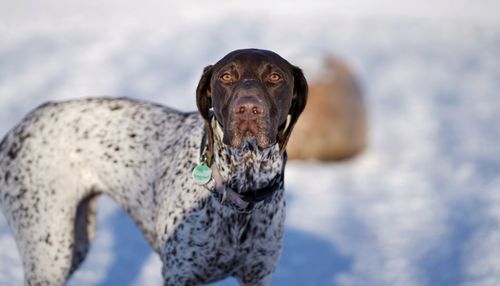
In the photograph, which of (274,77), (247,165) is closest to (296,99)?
(274,77)

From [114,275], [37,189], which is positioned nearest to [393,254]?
[114,275]

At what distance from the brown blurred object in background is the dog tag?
4662mm

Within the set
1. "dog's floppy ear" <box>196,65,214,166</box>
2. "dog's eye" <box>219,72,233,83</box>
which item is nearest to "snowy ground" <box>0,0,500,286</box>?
"dog's floppy ear" <box>196,65,214,166</box>

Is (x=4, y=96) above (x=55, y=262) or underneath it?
above

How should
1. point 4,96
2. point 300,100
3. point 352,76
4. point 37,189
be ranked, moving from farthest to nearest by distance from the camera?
point 4,96 → point 352,76 → point 37,189 → point 300,100

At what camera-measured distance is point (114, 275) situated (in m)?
4.88

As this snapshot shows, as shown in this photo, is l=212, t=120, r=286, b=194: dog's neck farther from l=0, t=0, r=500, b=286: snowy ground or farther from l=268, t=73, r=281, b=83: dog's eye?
l=0, t=0, r=500, b=286: snowy ground

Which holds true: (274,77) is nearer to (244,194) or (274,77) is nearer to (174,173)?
(244,194)

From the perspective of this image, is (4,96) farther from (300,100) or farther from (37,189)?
(300,100)

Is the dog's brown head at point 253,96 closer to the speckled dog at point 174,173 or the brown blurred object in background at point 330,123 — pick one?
the speckled dog at point 174,173

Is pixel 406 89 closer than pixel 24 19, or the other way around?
pixel 406 89

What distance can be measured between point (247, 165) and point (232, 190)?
0.48ft

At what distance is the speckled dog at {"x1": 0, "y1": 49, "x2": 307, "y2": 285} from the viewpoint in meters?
2.80

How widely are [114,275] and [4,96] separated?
18.6 ft
